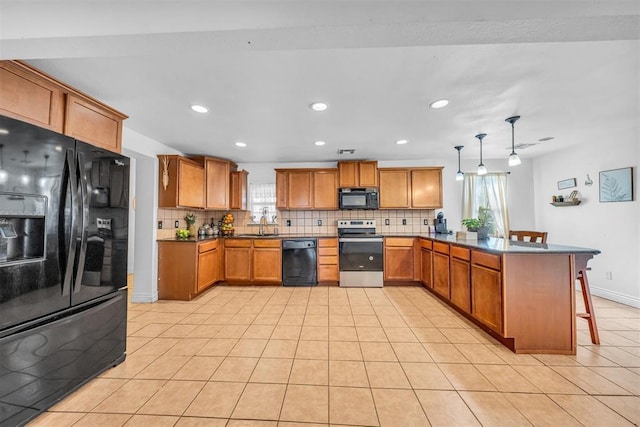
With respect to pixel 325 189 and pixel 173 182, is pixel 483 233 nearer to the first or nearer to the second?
pixel 325 189

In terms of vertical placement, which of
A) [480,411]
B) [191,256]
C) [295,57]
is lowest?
[480,411]

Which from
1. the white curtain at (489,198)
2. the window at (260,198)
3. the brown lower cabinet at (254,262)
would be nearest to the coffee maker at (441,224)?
the white curtain at (489,198)

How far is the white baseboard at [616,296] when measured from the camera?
311 centimetres

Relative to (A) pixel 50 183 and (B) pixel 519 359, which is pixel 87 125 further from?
(B) pixel 519 359

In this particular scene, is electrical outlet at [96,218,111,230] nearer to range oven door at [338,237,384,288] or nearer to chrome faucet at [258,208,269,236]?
chrome faucet at [258,208,269,236]

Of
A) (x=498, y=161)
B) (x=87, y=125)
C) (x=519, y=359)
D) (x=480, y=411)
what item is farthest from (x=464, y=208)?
(x=87, y=125)

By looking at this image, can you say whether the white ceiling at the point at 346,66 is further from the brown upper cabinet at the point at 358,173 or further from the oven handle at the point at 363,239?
the oven handle at the point at 363,239

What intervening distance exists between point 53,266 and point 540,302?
11.7 feet

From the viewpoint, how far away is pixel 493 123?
9.44 ft

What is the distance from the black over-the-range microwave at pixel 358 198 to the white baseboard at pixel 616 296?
326 cm

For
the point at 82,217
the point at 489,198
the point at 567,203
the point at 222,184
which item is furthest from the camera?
the point at 489,198

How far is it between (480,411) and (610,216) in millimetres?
3650

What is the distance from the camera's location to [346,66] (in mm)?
1778

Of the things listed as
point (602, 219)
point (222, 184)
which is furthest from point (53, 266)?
point (602, 219)
